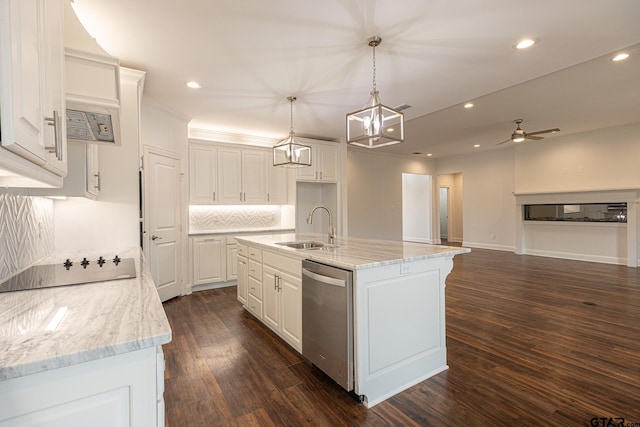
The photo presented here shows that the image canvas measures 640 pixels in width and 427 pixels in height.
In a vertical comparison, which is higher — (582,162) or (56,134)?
(582,162)

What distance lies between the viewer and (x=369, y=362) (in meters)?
1.95

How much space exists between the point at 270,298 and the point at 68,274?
1.66m

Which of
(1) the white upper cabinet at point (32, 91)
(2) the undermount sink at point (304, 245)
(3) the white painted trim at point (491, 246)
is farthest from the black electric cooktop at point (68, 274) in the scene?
(3) the white painted trim at point (491, 246)

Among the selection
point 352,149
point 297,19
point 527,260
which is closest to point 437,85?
point 297,19

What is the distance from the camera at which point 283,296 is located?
271cm

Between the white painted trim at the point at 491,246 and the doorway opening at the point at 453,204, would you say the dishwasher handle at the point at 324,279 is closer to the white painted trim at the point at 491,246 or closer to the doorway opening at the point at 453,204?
the white painted trim at the point at 491,246

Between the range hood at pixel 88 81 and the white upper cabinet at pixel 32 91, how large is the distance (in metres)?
0.29

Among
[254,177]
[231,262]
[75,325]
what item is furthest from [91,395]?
[254,177]

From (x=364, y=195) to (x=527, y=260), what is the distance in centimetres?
408

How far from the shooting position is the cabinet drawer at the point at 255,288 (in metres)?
3.20

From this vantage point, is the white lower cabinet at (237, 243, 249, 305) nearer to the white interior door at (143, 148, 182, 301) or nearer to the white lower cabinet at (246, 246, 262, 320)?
the white lower cabinet at (246, 246, 262, 320)

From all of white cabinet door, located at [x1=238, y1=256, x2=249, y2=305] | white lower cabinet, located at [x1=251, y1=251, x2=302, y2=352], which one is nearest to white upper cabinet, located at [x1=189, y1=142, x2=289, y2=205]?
white cabinet door, located at [x1=238, y1=256, x2=249, y2=305]

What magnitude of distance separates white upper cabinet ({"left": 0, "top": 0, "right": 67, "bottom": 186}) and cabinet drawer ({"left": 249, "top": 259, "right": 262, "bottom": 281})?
212 centimetres

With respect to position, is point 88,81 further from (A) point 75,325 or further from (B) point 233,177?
(B) point 233,177
